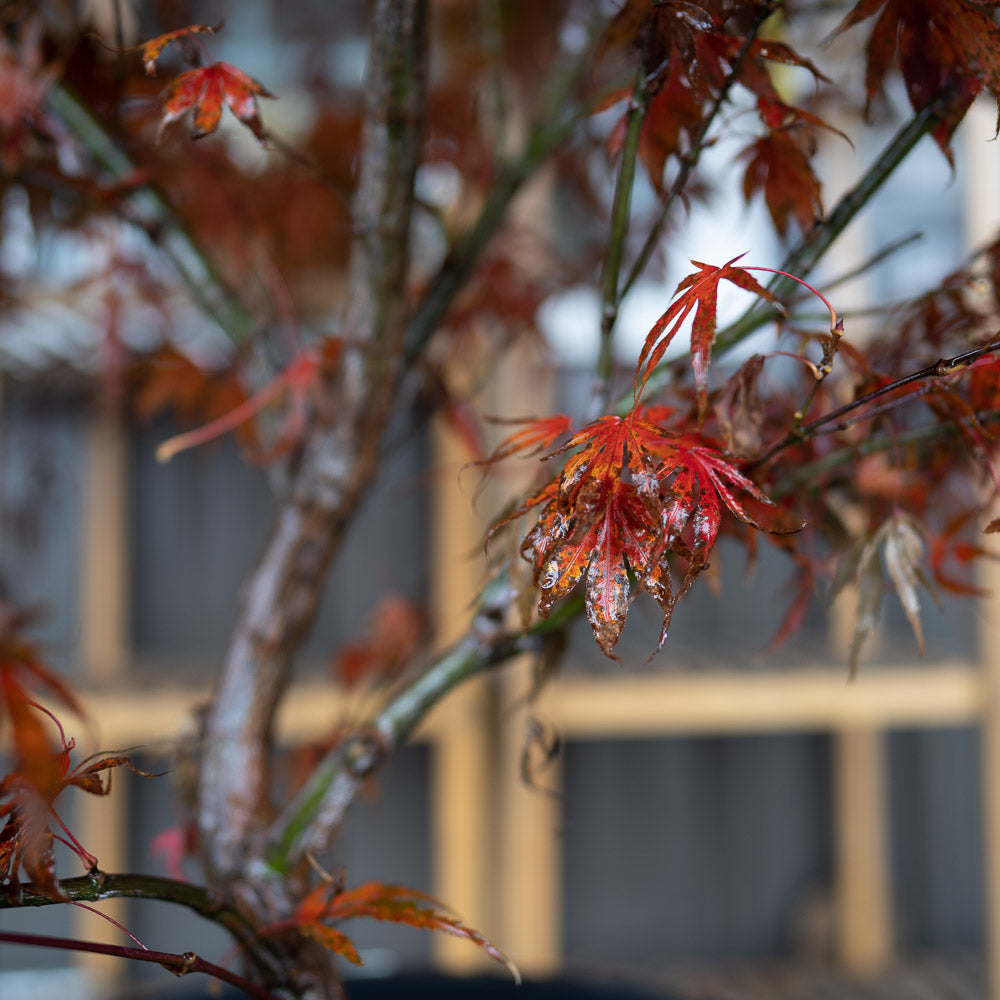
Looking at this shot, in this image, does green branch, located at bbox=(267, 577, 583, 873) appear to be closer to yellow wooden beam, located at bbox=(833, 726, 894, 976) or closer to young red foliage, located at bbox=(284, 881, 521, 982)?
young red foliage, located at bbox=(284, 881, 521, 982)

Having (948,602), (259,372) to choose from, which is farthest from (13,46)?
(948,602)

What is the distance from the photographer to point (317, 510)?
2.03 ft

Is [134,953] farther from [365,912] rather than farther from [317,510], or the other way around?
[317,510]

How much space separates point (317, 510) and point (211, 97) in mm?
286

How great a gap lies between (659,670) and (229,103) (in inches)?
39.8

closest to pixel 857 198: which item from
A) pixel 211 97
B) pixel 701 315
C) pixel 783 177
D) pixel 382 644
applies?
pixel 783 177

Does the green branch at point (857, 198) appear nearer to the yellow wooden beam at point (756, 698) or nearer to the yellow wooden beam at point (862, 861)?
the yellow wooden beam at point (756, 698)

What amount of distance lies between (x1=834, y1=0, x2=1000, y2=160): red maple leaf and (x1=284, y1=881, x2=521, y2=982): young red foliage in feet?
1.37

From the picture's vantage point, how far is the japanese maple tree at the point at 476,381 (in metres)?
0.32

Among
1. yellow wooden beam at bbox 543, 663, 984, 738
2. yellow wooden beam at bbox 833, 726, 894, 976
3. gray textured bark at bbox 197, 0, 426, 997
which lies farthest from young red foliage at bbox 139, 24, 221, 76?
yellow wooden beam at bbox 833, 726, 894, 976

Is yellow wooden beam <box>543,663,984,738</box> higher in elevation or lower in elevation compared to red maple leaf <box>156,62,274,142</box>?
lower

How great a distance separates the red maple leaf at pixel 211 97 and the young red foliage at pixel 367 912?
365 millimetres

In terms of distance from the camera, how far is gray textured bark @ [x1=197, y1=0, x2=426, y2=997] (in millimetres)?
538

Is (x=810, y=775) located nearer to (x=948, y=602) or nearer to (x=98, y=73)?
(x=948, y=602)
